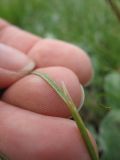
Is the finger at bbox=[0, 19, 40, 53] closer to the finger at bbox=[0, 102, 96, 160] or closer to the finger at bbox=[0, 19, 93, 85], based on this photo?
the finger at bbox=[0, 19, 93, 85]

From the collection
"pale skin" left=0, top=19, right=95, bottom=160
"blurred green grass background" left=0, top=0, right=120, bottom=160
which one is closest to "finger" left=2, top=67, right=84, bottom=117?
"pale skin" left=0, top=19, right=95, bottom=160

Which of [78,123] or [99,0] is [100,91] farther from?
[78,123]

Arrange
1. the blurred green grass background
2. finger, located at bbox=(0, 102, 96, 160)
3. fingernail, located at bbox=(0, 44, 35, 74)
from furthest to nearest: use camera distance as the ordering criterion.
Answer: the blurred green grass background < fingernail, located at bbox=(0, 44, 35, 74) < finger, located at bbox=(0, 102, 96, 160)

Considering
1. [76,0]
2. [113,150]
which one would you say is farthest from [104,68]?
[76,0]

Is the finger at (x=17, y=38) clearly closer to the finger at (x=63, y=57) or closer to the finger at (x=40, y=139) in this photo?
the finger at (x=63, y=57)

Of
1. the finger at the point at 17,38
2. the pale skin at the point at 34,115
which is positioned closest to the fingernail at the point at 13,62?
the pale skin at the point at 34,115

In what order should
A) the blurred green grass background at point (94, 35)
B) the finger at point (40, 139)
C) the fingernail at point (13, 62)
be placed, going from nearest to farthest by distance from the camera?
the finger at point (40, 139)
the fingernail at point (13, 62)
the blurred green grass background at point (94, 35)
